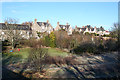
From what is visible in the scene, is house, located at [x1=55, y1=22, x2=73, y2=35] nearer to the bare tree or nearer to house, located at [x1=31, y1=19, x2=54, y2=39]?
house, located at [x1=31, y1=19, x2=54, y2=39]

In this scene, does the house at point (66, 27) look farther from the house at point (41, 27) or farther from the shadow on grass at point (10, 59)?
the shadow on grass at point (10, 59)

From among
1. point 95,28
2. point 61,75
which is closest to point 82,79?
point 61,75

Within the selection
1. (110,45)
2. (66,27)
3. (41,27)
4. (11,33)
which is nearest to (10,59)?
(11,33)

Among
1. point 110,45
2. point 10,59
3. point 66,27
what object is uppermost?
point 66,27

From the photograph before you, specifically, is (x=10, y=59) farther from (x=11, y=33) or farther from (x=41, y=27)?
(x=41, y=27)

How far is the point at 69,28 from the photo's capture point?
→ 5112 cm

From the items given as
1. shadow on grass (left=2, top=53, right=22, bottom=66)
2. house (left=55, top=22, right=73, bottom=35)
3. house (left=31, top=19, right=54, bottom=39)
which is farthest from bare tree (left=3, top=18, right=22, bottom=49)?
house (left=55, top=22, right=73, bottom=35)

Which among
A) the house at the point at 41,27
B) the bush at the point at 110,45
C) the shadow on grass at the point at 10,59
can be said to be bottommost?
the shadow on grass at the point at 10,59

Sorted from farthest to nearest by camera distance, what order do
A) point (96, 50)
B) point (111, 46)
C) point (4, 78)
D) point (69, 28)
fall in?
1. point (69, 28)
2. point (111, 46)
3. point (96, 50)
4. point (4, 78)

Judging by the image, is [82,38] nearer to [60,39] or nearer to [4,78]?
[60,39]

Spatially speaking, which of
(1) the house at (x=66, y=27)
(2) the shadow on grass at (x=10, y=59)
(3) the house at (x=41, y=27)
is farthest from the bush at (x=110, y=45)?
(3) the house at (x=41, y=27)

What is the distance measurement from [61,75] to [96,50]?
15.0 meters

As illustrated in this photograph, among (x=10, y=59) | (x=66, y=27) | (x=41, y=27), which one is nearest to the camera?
(x=10, y=59)

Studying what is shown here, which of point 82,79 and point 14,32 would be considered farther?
point 14,32
